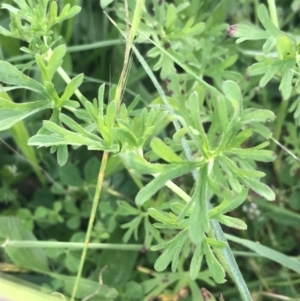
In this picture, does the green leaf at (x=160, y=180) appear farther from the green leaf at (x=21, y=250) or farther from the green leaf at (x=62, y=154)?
the green leaf at (x=21, y=250)

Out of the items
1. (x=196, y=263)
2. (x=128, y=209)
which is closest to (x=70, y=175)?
(x=128, y=209)

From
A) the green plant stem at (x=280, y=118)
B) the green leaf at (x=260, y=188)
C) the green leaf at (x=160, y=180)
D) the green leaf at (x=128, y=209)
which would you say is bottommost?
the green leaf at (x=128, y=209)

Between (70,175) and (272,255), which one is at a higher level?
(70,175)

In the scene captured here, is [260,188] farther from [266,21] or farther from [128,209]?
[128,209]

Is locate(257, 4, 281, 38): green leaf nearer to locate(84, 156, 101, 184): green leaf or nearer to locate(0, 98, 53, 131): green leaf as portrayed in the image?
locate(0, 98, 53, 131): green leaf

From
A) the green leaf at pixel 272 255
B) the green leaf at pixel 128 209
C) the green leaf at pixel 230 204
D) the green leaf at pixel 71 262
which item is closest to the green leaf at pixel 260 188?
the green leaf at pixel 230 204

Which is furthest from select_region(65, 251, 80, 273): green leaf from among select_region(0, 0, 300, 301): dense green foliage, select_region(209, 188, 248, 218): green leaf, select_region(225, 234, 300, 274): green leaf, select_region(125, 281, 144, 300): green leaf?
select_region(209, 188, 248, 218): green leaf
